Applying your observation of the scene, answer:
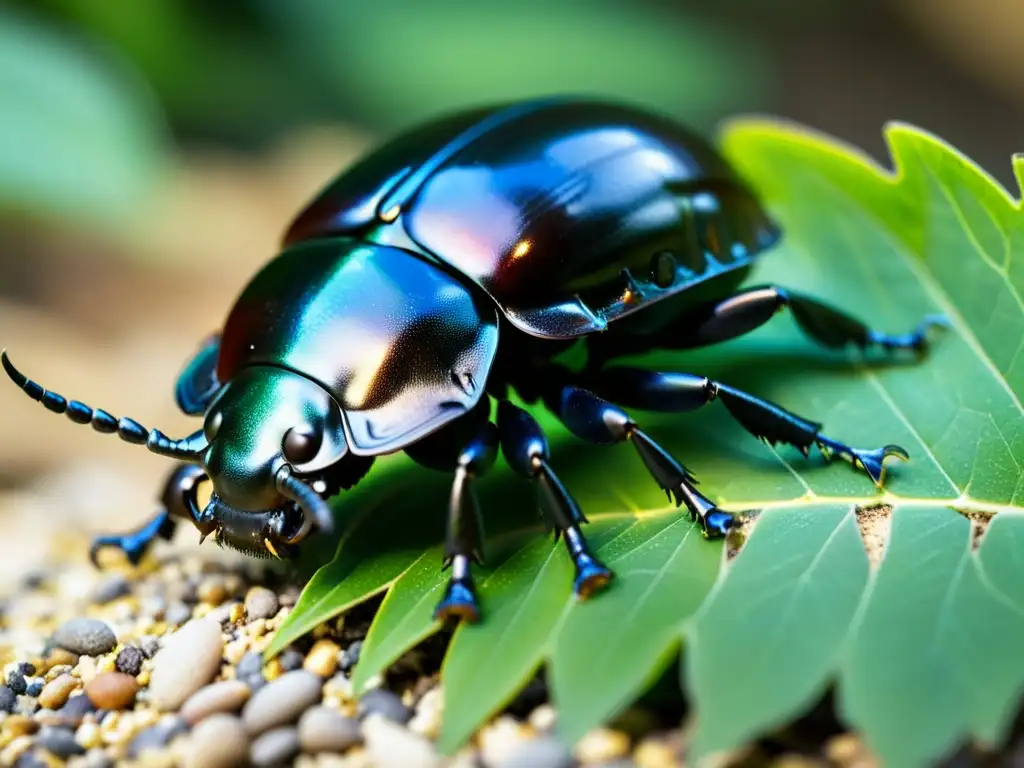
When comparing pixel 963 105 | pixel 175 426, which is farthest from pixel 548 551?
pixel 963 105

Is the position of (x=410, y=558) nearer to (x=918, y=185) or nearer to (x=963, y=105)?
(x=918, y=185)

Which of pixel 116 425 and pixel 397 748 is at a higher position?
pixel 116 425

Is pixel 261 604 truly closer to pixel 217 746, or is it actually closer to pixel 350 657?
pixel 350 657

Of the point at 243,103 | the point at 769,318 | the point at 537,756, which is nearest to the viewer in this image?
the point at 537,756

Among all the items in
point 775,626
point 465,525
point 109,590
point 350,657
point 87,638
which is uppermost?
point 775,626

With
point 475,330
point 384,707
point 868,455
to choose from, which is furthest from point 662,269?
point 384,707
